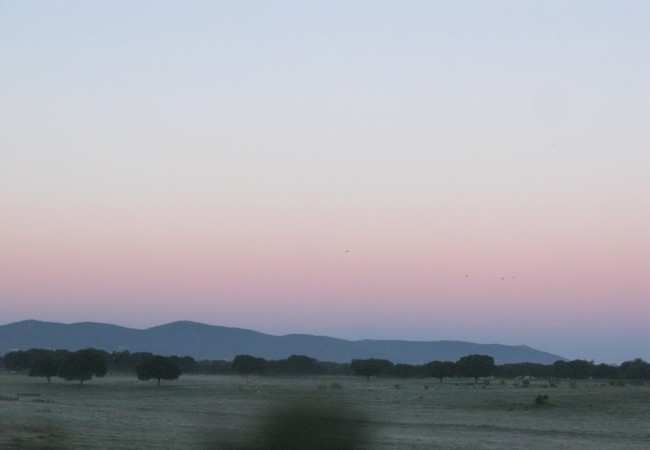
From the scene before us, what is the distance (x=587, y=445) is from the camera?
136 ft

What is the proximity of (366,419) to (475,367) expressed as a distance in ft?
393

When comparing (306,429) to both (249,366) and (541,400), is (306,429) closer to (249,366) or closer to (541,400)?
(541,400)

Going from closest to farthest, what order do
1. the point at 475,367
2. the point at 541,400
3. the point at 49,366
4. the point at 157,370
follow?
the point at 541,400 < the point at 157,370 < the point at 49,366 < the point at 475,367

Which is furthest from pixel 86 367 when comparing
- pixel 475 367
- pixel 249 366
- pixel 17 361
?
pixel 475 367

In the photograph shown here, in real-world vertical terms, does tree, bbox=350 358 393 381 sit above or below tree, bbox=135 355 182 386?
above

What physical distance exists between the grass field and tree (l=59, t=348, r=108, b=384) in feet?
63.4

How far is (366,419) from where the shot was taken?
1205 centimetres

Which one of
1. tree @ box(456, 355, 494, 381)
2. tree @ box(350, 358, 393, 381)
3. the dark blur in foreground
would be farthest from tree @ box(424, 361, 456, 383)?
the dark blur in foreground

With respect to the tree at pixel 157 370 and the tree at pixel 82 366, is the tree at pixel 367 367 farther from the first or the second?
the tree at pixel 82 366

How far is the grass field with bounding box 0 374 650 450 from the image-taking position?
42.1 feet

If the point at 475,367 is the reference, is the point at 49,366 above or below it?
below

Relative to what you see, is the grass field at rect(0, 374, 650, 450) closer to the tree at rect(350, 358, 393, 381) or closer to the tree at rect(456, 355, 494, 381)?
the tree at rect(456, 355, 494, 381)

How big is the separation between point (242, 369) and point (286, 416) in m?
139

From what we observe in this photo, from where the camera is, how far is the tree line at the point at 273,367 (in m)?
112
